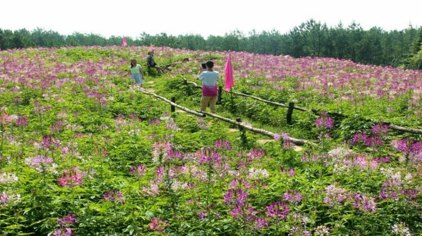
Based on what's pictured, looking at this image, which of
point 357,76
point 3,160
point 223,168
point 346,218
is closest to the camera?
point 346,218

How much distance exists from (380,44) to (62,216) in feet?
329

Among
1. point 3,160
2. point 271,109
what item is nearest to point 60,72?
point 271,109

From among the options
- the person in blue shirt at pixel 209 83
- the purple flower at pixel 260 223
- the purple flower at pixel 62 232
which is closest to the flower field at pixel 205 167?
the purple flower at pixel 260 223

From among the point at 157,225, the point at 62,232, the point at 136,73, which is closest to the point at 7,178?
the point at 62,232

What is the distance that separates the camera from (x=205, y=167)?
8.51 m

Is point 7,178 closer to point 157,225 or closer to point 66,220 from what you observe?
point 66,220

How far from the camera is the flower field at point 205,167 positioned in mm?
6406

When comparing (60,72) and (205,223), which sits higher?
(60,72)

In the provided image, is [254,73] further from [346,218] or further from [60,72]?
[346,218]

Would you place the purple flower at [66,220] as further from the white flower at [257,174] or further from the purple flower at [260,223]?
the white flower at [257,174]

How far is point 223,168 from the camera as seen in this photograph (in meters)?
8.08

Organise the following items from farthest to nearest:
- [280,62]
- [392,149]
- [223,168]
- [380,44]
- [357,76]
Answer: [380,44] → [280,62] → [357,76] → [392,149] → [223,168]

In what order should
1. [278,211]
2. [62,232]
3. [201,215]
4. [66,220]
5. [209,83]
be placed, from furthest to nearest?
[209,83]
[201,215]
[278,211]
[66,220]
[62,232]

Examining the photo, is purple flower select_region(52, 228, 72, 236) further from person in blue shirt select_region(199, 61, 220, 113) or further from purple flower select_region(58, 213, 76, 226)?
person in blue shirt select_region(199, 61, 220, 113)
